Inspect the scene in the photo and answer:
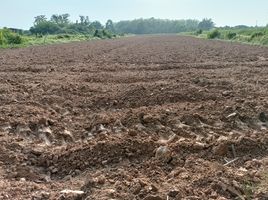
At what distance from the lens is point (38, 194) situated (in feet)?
13.9

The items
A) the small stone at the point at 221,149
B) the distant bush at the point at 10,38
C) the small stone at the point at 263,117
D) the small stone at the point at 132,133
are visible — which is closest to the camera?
the small stone at the point at 221,149

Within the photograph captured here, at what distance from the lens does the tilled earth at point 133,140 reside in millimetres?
4219

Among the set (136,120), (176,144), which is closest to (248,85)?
(136,120)

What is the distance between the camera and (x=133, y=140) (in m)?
5.55

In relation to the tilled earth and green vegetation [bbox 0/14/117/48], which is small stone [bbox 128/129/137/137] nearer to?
the tilled earth

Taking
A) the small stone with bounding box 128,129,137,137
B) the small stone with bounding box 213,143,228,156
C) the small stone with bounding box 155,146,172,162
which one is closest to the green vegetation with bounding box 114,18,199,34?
the small stone with bounding box 128,129,137,137

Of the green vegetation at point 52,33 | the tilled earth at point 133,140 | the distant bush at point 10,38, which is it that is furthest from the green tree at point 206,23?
the tilled earth at point 133,140

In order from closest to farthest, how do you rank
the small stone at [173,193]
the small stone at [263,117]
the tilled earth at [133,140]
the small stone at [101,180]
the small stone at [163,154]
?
the small stone at [173,193]
the tilled earth at [133,140]
the small stone at [101,180]
the small stone at [163,154]
the small stone at [263,117]

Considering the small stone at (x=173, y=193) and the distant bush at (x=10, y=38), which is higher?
the small stone at (x=173, y=193)

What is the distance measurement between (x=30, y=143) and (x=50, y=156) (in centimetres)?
68

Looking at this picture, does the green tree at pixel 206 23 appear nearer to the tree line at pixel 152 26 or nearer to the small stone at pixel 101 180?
the tree line at pixel 152 26

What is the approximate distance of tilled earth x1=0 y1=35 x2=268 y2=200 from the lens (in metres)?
4.22

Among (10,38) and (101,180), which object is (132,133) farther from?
(10,38)

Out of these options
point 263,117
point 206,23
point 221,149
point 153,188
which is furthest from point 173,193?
point 206,23
